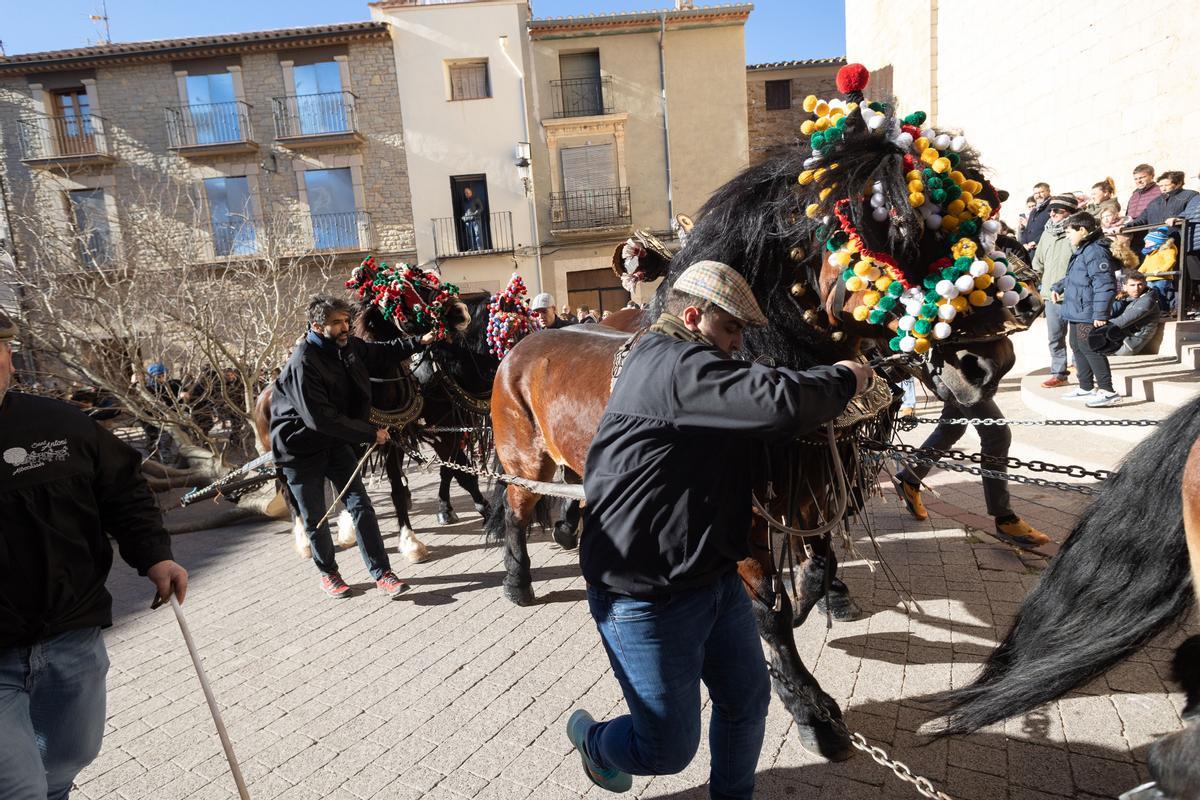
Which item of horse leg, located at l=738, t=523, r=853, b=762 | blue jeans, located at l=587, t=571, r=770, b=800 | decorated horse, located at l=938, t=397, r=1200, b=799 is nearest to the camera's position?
decorated horse, located at l=938, t=397, r=1200, b=799

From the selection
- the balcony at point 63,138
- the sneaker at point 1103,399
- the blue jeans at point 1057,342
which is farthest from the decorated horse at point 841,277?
the balcony at point 63,138

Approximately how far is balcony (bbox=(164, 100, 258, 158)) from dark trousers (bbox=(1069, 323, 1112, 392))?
21529mm

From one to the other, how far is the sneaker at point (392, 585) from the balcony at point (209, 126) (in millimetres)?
20037

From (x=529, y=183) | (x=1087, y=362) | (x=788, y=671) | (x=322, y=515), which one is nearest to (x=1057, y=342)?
(x=1087, y=362)

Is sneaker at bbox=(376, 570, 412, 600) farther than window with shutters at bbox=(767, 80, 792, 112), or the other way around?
window with shutters at bbox=(767, 80, 792, 112)

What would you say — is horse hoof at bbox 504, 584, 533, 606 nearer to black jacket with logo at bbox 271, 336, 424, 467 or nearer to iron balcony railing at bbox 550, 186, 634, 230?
black jacket with logo at bbox 271, 336, 424, 467

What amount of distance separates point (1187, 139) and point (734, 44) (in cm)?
1530

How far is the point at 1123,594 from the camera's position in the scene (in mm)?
1610

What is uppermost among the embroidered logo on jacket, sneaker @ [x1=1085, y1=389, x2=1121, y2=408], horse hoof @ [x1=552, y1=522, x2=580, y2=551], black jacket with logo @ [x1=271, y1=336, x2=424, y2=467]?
the embroidered logo on jacket

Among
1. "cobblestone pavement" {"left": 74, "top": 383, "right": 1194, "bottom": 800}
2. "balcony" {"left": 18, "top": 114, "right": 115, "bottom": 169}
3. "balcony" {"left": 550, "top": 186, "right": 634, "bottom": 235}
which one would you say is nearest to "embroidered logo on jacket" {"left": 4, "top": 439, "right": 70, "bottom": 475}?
"cobblestone pavement" {"left": 74, "top": 383, "right": 1194, "bottom": 800}

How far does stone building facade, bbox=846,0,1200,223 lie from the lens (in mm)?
8336

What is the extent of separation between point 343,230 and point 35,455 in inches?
812

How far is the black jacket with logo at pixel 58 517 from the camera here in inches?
72.6

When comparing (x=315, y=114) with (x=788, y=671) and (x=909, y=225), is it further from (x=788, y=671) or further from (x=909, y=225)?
(x=788, y=671)
